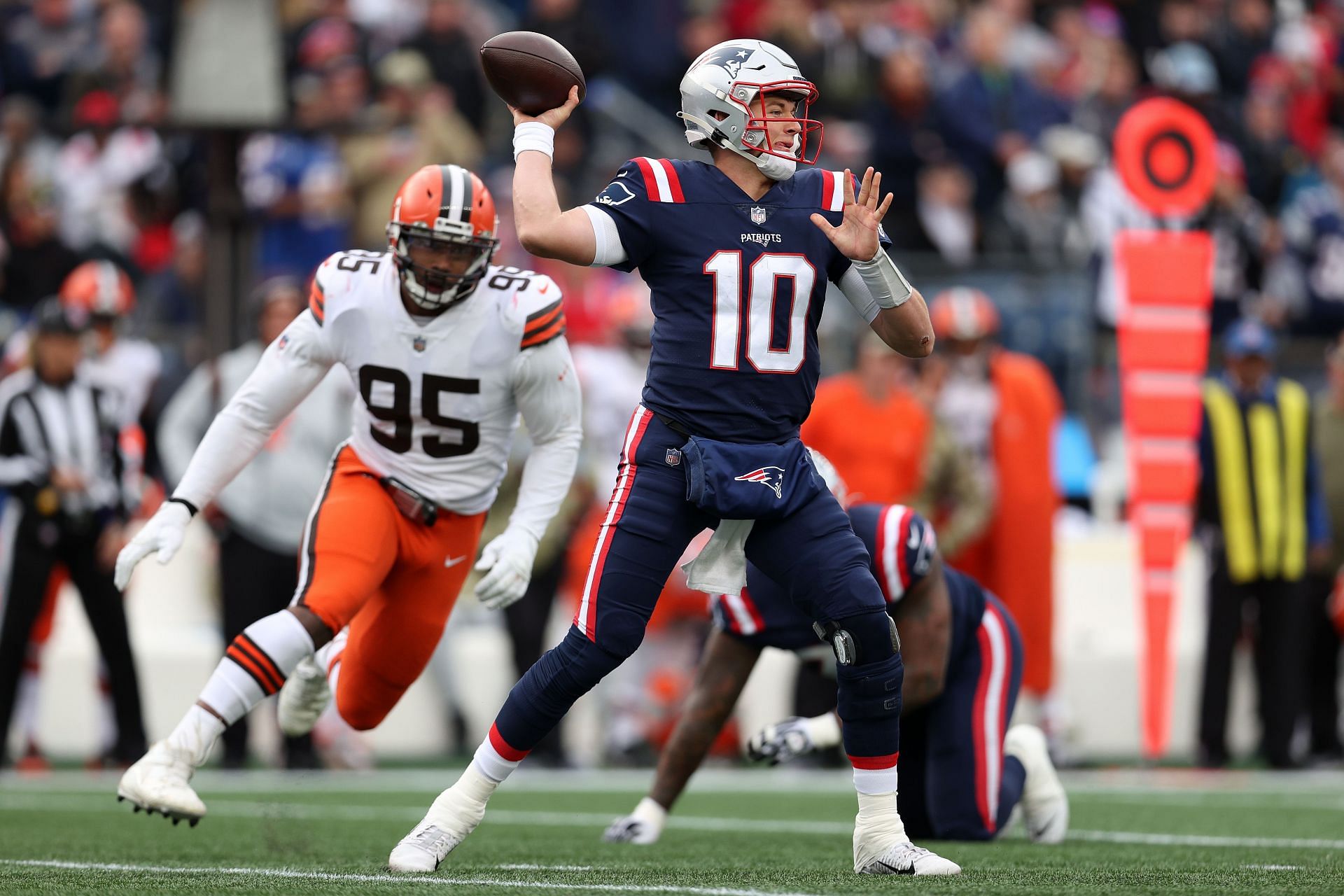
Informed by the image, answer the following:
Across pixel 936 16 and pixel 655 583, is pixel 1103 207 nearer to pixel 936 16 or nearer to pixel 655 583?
pixel 936 16

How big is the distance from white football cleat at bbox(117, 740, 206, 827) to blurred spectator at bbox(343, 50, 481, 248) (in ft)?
20.4

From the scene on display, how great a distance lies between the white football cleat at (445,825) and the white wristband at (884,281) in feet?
4.73

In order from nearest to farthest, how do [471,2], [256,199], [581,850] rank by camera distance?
[581,850] → [256,199] → [471,2]

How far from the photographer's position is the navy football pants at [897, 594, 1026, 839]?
5.74 m

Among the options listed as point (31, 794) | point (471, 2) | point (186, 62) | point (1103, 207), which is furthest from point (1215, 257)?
point (31, 794)

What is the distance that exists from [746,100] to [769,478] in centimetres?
89

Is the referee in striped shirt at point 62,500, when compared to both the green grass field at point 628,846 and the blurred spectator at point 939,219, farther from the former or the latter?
the blurred spectator at point 939,219

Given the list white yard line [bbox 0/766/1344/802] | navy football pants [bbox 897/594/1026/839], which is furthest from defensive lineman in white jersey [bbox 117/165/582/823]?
white yard line [bbox 0/766/1344/802]

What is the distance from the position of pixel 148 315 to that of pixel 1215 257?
19.9 ft

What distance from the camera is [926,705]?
19.1 ft

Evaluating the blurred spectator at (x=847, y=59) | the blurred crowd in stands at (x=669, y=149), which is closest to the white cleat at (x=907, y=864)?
the blurred crowd in stands at (x=669, y=149)

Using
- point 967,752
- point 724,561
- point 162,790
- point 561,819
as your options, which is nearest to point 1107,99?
point 561,819

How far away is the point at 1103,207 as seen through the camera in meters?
11.5

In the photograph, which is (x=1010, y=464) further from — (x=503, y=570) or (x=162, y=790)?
(x=162, y=790)
